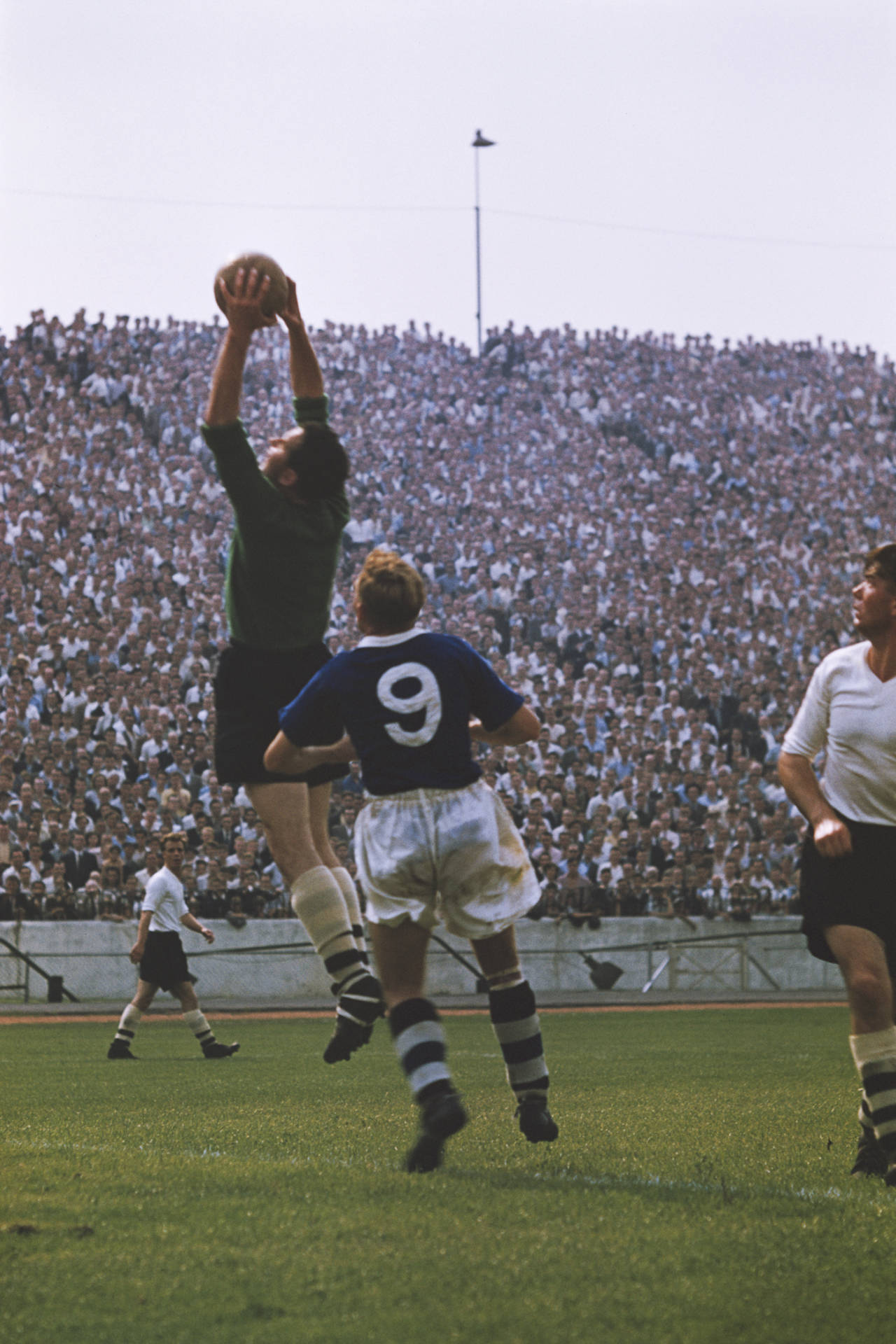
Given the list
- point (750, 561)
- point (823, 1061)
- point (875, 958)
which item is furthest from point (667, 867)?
point (875, 958)

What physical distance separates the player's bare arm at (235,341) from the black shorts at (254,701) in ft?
2.67

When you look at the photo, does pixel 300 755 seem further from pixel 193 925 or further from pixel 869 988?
pixel 193 925

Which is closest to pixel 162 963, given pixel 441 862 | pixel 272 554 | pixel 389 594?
pixel 272 554

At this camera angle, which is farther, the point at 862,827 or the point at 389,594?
the point at 862,827

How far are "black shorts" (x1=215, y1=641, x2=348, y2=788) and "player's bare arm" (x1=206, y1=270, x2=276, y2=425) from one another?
814 millimetres

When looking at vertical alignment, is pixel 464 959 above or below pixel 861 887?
below

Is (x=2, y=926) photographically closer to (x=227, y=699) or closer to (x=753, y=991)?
(x=753, y=991)

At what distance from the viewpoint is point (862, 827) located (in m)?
5.08

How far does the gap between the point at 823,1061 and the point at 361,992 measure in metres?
6.77

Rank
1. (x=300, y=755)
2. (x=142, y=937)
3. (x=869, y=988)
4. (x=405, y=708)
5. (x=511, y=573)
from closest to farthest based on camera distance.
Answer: (x=405, y=708), (x=300, y=755), (x=869, y=988), (x=142, y=937), (x=511, y=573)

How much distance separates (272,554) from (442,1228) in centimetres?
221

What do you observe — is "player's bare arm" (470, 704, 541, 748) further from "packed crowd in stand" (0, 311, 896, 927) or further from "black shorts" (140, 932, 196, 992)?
"packed crowd in stand" (0, 311, 896, 927)

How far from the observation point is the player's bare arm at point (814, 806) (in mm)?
4887

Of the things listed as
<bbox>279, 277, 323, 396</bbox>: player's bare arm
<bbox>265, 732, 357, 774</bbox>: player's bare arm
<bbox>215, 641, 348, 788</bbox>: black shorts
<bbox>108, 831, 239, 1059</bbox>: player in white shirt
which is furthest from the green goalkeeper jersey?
<bbox>108, 831, 239, 1059</bbox>: player in white shirt
